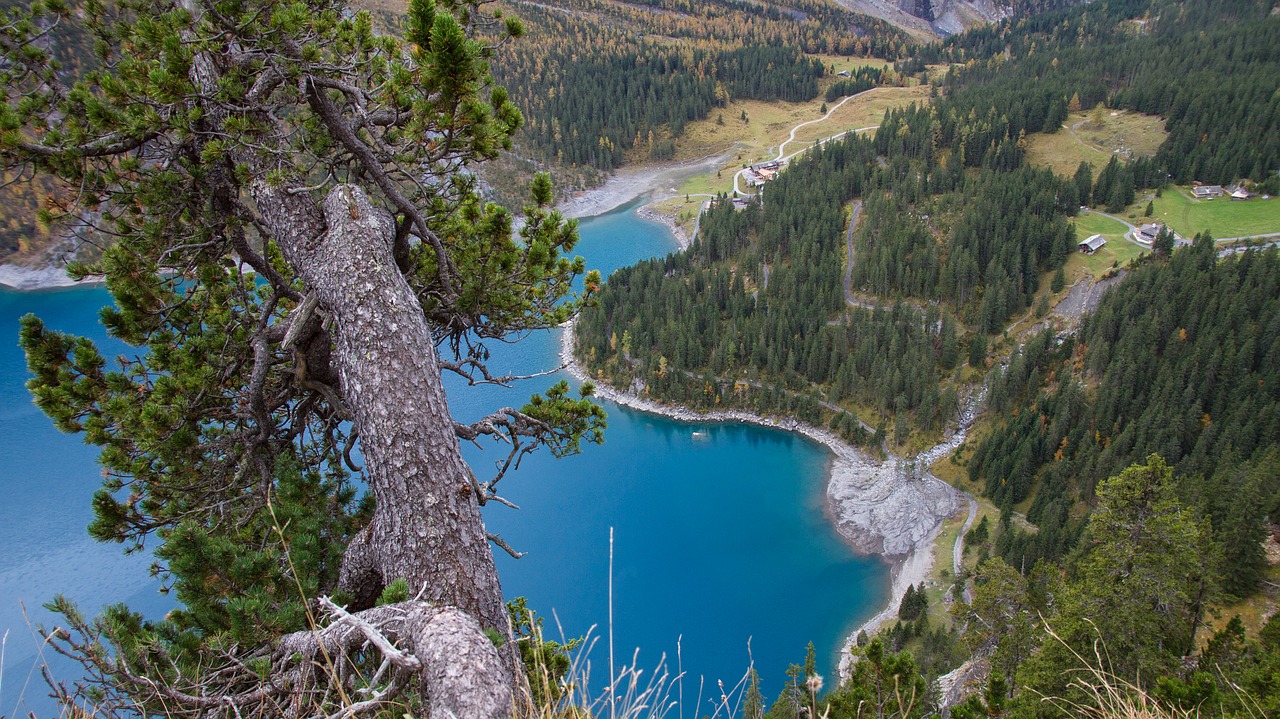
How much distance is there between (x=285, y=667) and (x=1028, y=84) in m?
99.7

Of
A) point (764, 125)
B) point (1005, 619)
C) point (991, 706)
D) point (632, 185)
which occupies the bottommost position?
point (1005, 619)

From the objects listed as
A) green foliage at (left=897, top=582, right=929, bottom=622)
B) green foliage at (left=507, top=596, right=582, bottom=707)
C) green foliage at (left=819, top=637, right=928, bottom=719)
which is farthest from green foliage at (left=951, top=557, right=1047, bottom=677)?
green foliage at (left=507, top=596, right=582, bottom=707)

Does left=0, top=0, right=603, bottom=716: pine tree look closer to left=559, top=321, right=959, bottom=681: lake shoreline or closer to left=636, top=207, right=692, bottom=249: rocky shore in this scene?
left=559, top=321, right=959, bottom=681: lake shoreline

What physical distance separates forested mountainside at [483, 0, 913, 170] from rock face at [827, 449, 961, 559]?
216 ft

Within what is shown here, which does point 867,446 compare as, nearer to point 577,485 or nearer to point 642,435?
point 642,435

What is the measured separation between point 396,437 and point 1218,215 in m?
73.0

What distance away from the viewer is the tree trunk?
12.4 ft

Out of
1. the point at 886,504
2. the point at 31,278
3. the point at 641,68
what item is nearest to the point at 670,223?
the point at 886,504

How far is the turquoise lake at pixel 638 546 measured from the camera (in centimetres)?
2630

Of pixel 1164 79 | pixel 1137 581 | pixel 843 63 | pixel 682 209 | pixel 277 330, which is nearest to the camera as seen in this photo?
pixel 277 330

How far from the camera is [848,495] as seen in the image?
36750mm

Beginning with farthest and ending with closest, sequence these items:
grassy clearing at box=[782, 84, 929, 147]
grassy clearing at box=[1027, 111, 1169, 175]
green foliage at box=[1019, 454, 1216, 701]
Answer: grassy clearing at box=[782, 84, 929, 147] → grassy clearing at box=[1027, 111, 1169, 175] → green foliage at box=[1019, 454, 1216, 701]

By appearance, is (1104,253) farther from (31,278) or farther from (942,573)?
(31,278)

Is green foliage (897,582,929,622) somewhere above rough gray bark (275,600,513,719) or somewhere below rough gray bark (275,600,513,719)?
below
